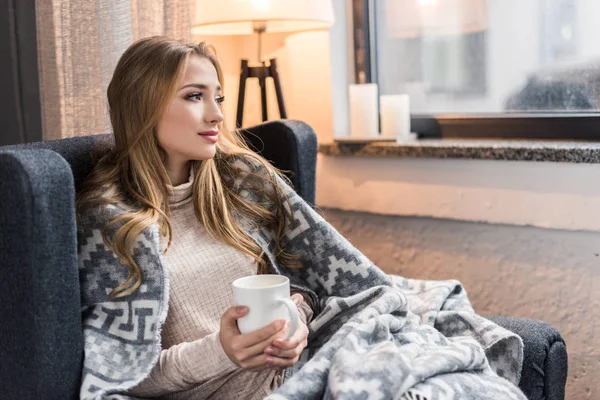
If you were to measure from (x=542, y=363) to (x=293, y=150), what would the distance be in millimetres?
688

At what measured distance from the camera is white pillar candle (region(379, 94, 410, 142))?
2.23m

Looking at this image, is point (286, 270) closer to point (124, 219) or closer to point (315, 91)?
point (124, 219)

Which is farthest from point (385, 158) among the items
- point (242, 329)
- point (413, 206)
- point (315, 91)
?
point (242, 329)

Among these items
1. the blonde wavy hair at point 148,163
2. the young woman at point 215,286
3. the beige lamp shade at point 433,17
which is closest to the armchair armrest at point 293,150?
the young woman at point 215,286

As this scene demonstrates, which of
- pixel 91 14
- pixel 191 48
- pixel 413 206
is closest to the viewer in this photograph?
pixel 191 48

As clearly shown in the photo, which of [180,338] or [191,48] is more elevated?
[191,48]

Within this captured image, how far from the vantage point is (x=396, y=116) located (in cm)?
224

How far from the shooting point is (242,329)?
1.10 meters

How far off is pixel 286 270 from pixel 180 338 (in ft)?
0.99

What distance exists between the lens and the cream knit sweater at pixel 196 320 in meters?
1.23

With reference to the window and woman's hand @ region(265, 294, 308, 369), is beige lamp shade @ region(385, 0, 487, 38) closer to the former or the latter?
the window

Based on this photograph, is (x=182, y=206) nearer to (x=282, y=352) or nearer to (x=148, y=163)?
(x=148, y=163)

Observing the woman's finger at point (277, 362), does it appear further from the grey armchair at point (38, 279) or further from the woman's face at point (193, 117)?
the woman's face at point (193, 117)

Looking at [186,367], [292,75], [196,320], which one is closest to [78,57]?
[292,75]
